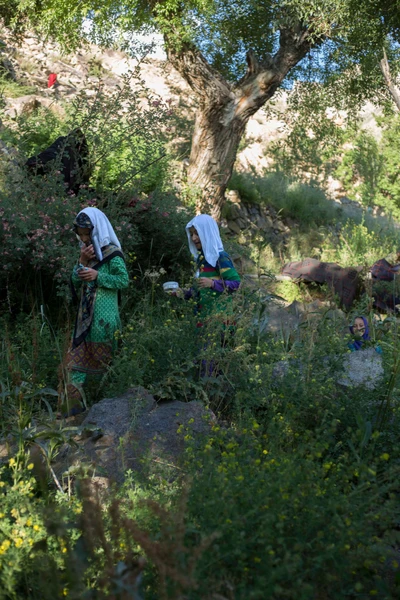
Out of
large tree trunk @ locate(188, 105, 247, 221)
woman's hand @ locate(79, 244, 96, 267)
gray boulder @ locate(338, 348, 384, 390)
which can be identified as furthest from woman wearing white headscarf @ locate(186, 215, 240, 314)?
large tree trunk @ locate(188, 105, 247, 221)

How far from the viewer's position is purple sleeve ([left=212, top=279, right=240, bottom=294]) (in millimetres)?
5074

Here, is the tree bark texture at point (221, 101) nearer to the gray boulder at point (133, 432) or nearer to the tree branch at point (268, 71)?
the tree branch at point (268, 71)

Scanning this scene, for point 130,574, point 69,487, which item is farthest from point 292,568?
point 69,487

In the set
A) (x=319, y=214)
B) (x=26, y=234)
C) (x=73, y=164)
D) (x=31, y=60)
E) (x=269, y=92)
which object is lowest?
(x=319, y=214)

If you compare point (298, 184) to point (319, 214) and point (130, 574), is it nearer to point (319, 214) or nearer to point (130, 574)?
point (319, 214)

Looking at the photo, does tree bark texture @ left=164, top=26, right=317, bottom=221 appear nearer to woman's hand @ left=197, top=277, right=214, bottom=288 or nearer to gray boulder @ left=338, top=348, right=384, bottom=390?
woman's hand @ left=197, top=277, right=214, bottom=288

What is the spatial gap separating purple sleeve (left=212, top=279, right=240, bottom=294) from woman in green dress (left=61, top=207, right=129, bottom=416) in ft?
2.25

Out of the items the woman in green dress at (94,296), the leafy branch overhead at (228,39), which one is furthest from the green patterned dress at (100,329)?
the leafy branch overhead at (228,39)

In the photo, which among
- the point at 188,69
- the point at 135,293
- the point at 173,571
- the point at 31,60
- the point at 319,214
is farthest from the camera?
the point at 31,60

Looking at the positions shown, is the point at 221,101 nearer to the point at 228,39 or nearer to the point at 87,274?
the point at 228,39

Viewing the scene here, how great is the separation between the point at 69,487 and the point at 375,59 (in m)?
10.3

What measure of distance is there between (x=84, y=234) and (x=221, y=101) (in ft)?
21.3

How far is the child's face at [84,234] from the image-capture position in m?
5.00

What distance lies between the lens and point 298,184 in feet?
53.5
